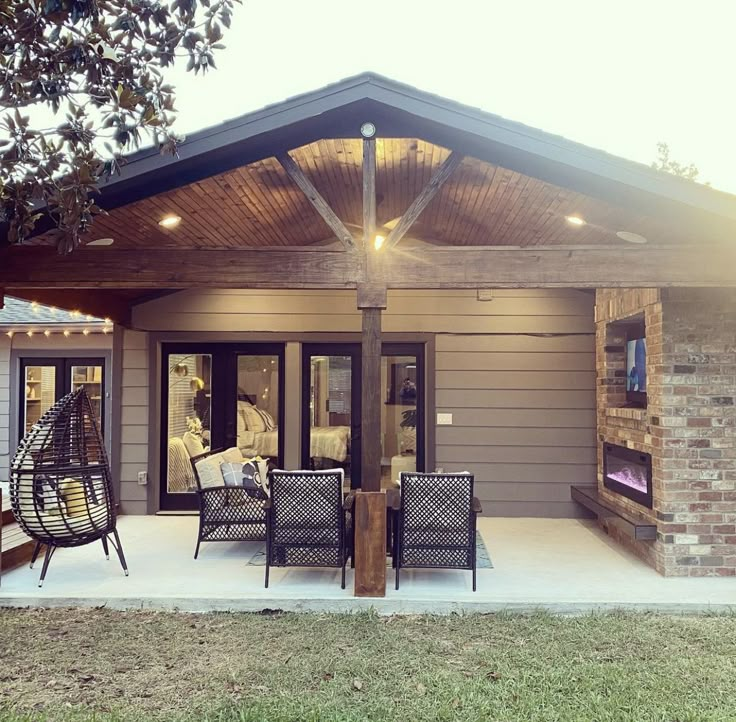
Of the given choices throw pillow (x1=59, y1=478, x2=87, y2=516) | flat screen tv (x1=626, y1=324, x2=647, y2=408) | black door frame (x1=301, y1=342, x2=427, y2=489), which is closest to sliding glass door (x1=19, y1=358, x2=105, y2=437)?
black door frame (x1=301, y1=342, x2=427, y2=489)

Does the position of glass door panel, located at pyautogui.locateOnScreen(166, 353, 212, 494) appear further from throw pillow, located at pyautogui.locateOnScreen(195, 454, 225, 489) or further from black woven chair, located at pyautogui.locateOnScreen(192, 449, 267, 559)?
black woven chair, located at pyautogui.locateOnScreen(192, 449, 267, 559)

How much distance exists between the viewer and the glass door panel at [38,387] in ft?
29.7

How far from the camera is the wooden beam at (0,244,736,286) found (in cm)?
423

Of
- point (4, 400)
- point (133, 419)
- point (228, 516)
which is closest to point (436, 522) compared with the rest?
point (228, 516)

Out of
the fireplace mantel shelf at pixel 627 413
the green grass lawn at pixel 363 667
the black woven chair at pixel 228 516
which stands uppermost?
the fireplace mantel shelf at pixel 627 413

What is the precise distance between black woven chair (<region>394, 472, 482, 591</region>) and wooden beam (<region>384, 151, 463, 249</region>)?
5.46 ft

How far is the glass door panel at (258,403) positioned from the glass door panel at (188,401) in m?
0.37

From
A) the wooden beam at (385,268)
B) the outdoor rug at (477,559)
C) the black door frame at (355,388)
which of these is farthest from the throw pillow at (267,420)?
the wooden beam at (385,268)

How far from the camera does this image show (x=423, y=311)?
7.18m

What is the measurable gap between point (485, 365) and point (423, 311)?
93 cm

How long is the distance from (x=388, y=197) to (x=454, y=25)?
16446 millimetres

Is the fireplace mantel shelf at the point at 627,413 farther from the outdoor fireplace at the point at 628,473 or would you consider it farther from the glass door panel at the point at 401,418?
the glass door panel at the point at 401,418

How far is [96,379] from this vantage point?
29.8ft

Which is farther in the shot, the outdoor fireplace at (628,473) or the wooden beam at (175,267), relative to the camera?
the outdoor fireplace at (628,473)
